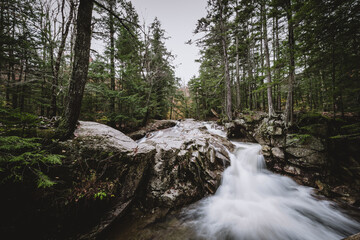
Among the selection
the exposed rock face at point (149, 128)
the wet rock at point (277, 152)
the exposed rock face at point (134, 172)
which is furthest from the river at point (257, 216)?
the exposed rock face at point (149, 128)

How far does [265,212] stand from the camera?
4293mm

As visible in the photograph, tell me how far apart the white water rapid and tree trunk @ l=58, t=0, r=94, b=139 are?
16.9 feet

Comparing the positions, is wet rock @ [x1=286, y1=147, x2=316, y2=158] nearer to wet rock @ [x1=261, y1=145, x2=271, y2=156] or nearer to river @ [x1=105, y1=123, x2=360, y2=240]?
wet rock @ [x1=261, y1=145, x2=271, y2=156]

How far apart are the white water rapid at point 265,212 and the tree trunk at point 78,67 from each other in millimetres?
5160

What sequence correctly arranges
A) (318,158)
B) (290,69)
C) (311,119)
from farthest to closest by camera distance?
1. (311,119)
2. (290,69)
3. (318,158)

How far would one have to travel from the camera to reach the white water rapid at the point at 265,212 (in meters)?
3.58

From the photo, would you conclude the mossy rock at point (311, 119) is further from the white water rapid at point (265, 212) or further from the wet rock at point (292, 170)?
the white water rapid at point (265, 212)

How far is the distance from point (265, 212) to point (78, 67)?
8014mm

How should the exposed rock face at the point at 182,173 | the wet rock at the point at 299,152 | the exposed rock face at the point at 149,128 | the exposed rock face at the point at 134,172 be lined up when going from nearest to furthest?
the exposed rock face at the point at 134,172 → the exposed rock face at the point at 182,173 → the wet rock at the point at 299,152 → the exposed rock face at the point at 149,128

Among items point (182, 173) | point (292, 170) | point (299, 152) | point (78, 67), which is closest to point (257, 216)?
point (182, 173)

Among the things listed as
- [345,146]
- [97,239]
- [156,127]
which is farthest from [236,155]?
[156,127]

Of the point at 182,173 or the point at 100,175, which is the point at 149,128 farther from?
the point at 100,175

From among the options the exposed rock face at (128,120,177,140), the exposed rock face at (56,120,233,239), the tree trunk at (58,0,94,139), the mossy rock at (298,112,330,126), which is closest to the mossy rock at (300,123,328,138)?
the mossy rock at (298,112,330,126)

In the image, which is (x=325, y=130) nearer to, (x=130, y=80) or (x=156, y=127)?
(x=156, y=127)
